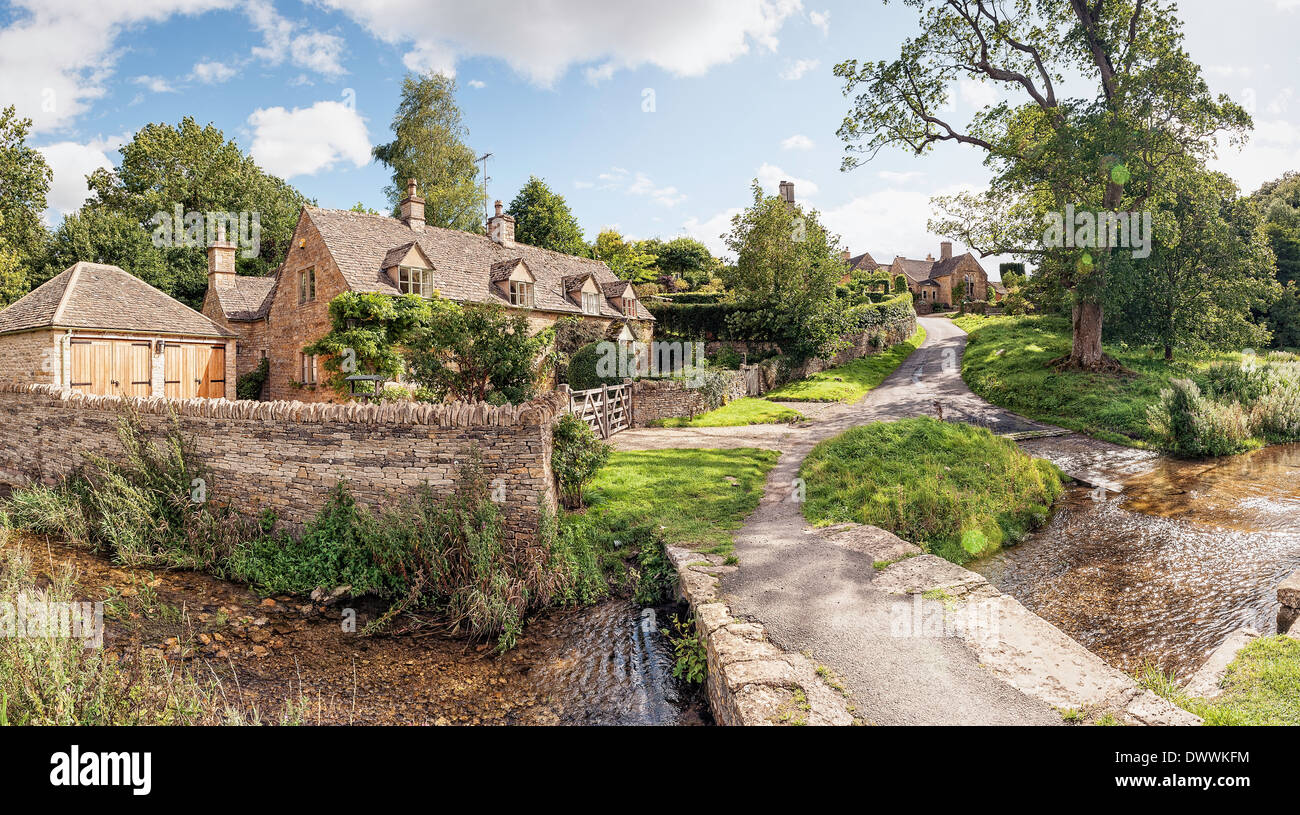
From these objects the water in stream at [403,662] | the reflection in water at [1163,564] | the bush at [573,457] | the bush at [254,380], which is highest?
the bush at [254,380]

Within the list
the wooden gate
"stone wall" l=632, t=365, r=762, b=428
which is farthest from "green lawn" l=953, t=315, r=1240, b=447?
the wooden gate

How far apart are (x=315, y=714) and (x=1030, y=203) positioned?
32.5m

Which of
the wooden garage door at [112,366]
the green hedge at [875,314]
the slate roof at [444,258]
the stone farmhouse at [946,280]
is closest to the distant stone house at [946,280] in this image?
the stone farmhouse at [946,280]

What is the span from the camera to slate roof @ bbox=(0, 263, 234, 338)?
1811cm

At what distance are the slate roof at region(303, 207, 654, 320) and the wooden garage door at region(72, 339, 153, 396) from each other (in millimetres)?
6743

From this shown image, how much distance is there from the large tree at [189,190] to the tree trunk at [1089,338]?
42.2 m

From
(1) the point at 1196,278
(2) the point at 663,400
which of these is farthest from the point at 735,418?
(1) the point at 1196,278

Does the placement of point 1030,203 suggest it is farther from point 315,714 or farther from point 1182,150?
point 315,714

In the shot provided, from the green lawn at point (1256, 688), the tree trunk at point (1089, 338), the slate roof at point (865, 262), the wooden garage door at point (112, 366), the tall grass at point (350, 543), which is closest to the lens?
the green lawn at point (1256, 688)

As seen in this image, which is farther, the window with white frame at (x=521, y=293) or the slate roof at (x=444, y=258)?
the window with white frame at (x=521, y=293)

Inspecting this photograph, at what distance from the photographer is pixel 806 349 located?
31.6 m

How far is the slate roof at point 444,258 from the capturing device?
22703mm

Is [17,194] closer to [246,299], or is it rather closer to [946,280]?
[246,299]

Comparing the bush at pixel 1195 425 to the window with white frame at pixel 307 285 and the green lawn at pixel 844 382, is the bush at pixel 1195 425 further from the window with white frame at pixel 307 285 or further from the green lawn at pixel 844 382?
the window with white frame at pixel 307 285
